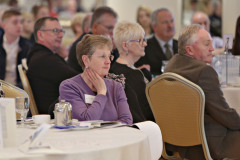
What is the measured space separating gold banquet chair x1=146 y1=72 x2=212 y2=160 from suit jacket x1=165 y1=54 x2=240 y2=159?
0.12 m

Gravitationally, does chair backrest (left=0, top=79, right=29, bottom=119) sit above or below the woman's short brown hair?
below

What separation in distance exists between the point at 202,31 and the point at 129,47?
0.68 m

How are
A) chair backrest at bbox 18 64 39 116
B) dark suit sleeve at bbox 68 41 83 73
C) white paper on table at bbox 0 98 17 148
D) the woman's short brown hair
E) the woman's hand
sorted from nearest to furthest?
white paper on table at bbox 0 98 17 148, the woman's hand, the woman's short brown hair, chair backrest at bbox 18 64 39 116, dark suit sleeve at bbox 68 41 83 73

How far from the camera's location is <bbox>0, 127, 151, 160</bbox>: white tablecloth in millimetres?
2076

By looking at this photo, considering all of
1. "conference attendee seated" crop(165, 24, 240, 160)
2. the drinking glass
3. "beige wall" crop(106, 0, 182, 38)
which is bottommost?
"conference attendee seated" crop(165, 24, 240, 160)

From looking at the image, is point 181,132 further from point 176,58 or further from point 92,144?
point 92,144

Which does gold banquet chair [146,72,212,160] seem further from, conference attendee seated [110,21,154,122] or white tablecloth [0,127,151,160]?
white tablecloth [0,127,151,160]

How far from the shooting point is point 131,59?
14.8ft

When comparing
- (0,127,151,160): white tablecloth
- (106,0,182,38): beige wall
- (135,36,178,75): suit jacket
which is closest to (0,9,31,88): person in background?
(135,36,178,75): suit jacket

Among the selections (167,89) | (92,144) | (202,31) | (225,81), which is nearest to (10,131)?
(92,144)

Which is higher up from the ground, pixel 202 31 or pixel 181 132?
pixel 202 31

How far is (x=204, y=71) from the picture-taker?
3730 mm

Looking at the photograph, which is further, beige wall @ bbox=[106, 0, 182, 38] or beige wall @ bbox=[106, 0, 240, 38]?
beige wall @ bbox=[106, 0, 182, 38]

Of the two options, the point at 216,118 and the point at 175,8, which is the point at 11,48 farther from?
the point at 175,8
